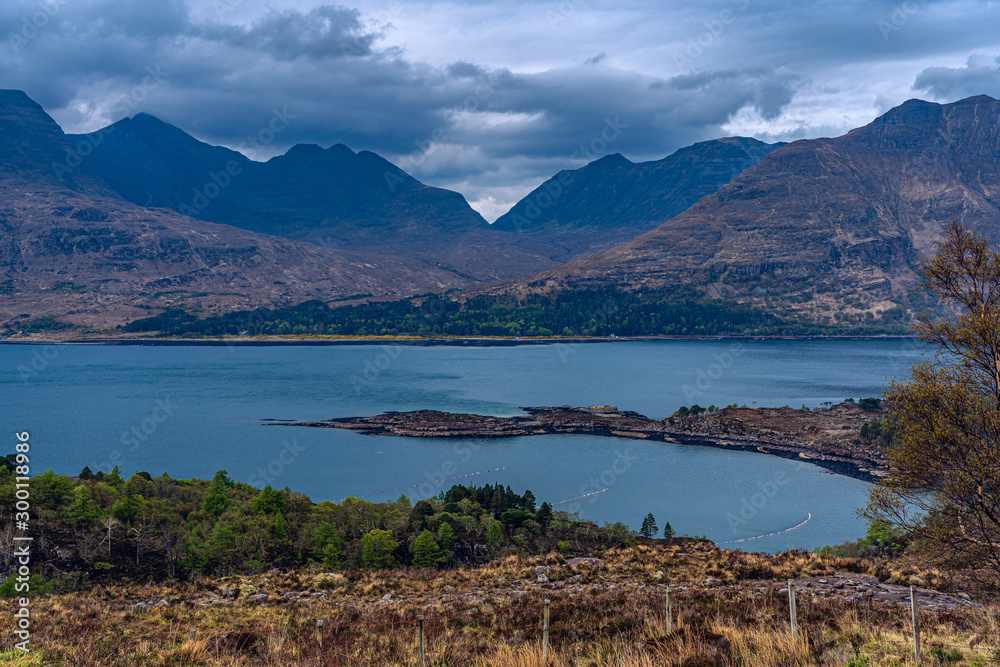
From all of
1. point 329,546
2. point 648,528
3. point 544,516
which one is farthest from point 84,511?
point 648,528

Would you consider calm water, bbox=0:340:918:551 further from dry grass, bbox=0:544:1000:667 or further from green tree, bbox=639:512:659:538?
dry grass, bbox=0:544:1000:667

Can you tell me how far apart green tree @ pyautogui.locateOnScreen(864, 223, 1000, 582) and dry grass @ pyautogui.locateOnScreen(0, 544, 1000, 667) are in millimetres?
1936

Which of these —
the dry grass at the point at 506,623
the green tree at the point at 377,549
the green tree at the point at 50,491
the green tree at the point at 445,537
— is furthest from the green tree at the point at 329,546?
the green tree at the point at 50,491

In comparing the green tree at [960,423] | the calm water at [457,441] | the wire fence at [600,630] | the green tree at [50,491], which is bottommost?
the calm water at [457,441]

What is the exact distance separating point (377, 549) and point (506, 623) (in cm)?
1891

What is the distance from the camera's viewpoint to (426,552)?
34.0m

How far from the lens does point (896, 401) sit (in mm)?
15391

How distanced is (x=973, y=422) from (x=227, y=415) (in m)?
106

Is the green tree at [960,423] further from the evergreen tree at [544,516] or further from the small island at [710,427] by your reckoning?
the small island at [710,427]

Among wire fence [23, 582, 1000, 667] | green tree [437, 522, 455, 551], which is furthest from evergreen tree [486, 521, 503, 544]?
wire fence [23, 582, 1000, 667]

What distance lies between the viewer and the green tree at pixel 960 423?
14000 mm

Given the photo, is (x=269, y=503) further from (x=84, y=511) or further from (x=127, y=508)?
(x=84, y=511)

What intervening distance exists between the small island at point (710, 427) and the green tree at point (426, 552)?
5335 cm

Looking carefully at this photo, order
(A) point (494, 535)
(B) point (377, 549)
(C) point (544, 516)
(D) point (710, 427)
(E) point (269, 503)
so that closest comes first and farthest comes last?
(B) point (377, 549) → (E) point (269, 503) → (A) point (494, 535) → (C) point (544, 516) → (D) point (710, 427)
